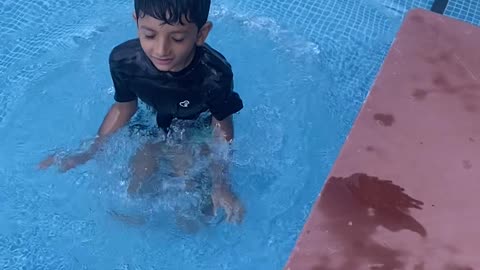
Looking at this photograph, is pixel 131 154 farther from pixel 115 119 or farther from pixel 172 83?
pixel 172 83

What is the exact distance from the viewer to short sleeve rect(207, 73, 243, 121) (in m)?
2.56

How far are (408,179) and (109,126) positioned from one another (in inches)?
61.1

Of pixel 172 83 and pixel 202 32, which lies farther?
pixel 172 83

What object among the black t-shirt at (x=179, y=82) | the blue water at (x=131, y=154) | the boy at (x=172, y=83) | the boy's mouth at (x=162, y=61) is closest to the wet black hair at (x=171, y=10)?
the boy at (x=172, y=83)

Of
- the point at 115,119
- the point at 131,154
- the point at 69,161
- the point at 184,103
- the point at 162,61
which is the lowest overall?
the point at 131,154

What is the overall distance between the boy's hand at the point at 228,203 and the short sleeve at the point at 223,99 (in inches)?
15.0

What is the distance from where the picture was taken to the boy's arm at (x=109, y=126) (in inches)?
108

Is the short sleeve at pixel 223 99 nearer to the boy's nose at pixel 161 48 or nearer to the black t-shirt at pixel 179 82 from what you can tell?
the black t-shirt at pixel 179 82

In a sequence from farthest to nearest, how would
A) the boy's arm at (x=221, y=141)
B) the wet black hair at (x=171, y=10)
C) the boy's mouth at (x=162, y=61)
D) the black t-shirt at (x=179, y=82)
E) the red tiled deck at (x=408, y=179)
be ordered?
the boy's arm at (x=221, y=141) < the black t-shirt at (x=179, y=82) < the boy's mouth at (x=162, y=61) < the wet black hair at (x=171, y=10) < the red tiled deck at (x=408, y=179)

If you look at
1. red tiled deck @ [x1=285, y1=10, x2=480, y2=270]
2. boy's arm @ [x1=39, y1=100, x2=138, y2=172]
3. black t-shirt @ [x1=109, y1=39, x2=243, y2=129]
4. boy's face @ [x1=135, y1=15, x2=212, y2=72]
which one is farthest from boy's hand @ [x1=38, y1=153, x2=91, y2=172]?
red tiled deck @ [x1=285, y1=10, x2=480, y2=270]

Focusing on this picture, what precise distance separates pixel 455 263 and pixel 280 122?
210cm

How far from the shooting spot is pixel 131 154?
3051 mm

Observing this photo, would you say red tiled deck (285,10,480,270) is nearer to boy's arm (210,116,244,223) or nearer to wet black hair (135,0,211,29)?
wet black hair (135,0,211,29)

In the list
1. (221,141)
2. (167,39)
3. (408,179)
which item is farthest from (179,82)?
(408,179)
